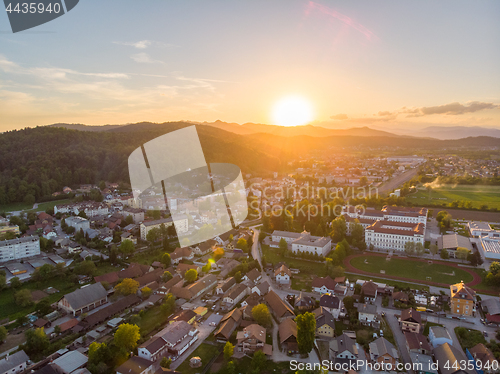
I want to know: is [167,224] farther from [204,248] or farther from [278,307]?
[278,307]

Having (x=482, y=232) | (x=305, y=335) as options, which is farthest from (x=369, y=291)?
(x=482, y=232)

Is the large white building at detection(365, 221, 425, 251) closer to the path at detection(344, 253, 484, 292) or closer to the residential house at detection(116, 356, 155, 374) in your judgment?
the path at detection(344, 253, 484, 292)

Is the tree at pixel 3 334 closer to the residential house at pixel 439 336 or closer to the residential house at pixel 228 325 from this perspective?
the residential house at pixel 228 325

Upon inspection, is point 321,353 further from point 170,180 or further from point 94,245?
point 170,180

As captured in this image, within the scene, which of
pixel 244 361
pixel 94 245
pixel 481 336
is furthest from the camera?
pixel 94 245

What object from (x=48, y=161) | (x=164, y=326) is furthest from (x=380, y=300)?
(x=48, y=161)

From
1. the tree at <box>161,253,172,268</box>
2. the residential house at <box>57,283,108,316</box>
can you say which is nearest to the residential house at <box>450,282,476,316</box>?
the tree at <box>161,253,172,268</box>

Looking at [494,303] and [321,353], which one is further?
[494,303]
